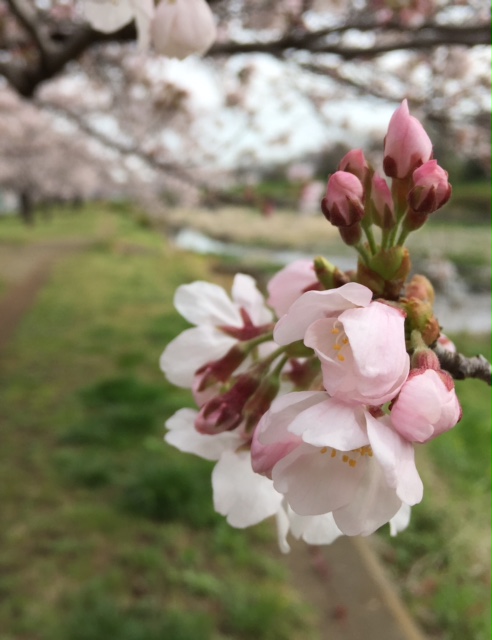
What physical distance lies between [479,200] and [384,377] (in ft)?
74.3

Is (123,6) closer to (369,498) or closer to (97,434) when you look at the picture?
(369,498)

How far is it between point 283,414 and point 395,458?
0.27 feet

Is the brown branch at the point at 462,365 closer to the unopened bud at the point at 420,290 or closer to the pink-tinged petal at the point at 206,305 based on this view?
the unopened bud at the point at 420,290

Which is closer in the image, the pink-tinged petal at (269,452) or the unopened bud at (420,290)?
the pink-tinged petal at (269,452)

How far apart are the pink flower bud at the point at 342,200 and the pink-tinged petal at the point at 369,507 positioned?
0.67ft

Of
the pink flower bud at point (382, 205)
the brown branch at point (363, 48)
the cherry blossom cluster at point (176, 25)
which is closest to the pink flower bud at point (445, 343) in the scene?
the pink flower bud at point (382, 205)

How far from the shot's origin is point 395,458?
41 centimetres

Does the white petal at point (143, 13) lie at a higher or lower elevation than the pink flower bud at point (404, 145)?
higher

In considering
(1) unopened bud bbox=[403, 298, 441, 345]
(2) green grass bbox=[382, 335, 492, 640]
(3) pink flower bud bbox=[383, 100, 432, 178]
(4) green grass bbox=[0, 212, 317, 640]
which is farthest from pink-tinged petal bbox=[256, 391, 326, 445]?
(2) green grass bbox=[382, 335, 492, 640]

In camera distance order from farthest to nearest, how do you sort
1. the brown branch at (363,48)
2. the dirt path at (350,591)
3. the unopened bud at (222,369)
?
the dirt path at (350,591), the brown branch at (363,48), the unopened bud at (222,369)

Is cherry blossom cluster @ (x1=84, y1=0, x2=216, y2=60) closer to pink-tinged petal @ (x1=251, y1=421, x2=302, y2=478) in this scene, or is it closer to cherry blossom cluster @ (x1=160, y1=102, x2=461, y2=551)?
cherry blossom cluster @ (x1=160, y1=102, x2=461, y2=551)

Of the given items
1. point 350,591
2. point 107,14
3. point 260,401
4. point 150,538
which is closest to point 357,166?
point 260,401

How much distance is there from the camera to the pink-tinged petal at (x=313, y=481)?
45cm

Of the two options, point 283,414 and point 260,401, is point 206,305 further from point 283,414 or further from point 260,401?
point 283,414
